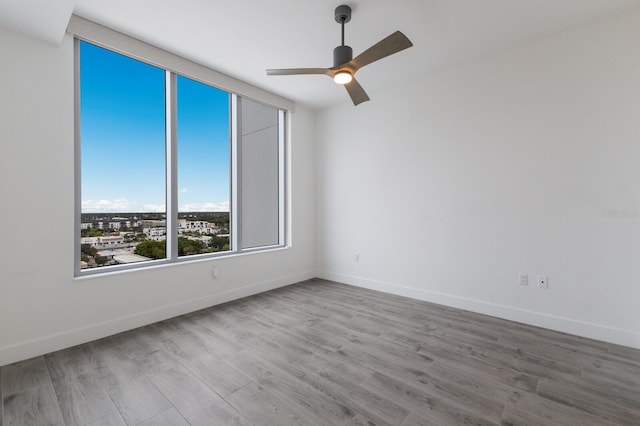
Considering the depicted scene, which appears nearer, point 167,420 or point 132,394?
point 167,420

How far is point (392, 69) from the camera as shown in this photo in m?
3.43

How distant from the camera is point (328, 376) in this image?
6.69ft

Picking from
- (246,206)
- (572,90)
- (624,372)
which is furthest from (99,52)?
(624,372)

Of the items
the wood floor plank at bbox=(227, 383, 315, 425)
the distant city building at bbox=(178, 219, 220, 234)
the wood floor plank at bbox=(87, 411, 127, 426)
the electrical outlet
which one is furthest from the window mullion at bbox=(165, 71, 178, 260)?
the electrical outlet

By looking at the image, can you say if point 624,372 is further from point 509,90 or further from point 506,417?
point 509,90

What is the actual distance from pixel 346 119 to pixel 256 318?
3202 mm

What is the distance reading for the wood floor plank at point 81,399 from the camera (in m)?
1.65

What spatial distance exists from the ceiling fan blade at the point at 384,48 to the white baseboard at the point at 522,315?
281cm

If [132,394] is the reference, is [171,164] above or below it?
above

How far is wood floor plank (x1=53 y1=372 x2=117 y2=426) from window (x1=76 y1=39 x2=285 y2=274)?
104 cm

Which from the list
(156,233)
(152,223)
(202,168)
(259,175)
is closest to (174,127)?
(202,168)

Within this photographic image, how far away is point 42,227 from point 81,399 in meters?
1.47

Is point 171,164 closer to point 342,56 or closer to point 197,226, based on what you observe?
point 197,226

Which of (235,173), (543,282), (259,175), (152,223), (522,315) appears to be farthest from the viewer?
(259,175)
